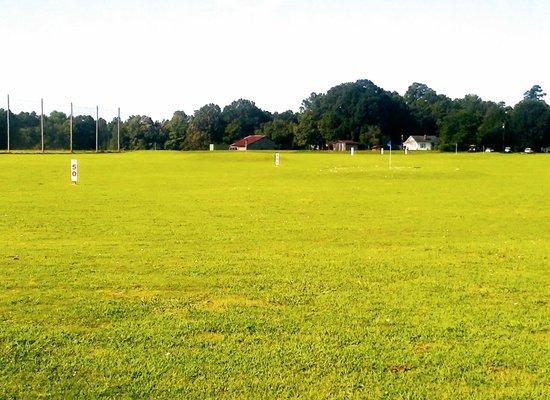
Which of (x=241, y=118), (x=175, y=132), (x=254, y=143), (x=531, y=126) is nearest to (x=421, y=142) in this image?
(x=531, y=126)

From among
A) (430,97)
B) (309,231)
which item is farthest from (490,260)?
(430,97)

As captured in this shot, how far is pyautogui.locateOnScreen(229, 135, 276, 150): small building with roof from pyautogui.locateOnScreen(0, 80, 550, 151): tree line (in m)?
1.76

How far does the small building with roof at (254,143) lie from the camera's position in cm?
13488

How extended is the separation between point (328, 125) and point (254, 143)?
711 inches

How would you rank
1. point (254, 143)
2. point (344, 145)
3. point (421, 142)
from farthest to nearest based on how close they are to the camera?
1. point (421, 142)
2. point (344, 145)
3. point (254, 143)

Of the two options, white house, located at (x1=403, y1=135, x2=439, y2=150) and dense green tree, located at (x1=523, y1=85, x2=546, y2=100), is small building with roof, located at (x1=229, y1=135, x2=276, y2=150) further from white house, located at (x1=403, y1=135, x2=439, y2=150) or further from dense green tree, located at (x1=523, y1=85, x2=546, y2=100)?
dense green tree, located at (x1=523, y1=85, x2=546, y2=100)

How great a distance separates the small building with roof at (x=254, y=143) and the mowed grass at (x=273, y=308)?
117 m

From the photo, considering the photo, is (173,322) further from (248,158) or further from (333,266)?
(248,158)

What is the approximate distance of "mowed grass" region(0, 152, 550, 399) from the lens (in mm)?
6055

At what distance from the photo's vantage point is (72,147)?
4407 inches

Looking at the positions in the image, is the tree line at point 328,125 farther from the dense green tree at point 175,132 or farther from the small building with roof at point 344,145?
the small building with roof at point 344,145

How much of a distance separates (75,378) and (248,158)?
6743cm

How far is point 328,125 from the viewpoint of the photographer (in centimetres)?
14300

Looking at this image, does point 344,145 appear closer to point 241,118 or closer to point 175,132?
point 241,118
